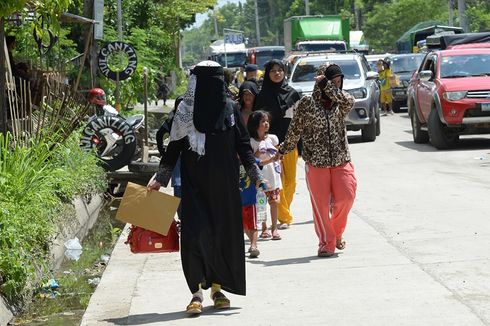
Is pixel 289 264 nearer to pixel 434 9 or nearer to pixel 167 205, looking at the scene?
pixel 167 205

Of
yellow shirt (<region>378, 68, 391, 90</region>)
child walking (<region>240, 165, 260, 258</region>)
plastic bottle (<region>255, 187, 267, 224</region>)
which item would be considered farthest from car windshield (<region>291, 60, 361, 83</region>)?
child walking (<region>240, 165, 260, 258</region>)

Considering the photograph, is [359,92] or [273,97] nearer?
[273,97]

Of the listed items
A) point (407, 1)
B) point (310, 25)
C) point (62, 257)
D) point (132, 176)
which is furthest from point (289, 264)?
point (407, 1)

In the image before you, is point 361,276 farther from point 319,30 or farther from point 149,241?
point 319,30

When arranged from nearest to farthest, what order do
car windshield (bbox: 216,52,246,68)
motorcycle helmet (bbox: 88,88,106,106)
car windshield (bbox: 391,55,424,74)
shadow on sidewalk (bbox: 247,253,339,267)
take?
shadow on sidewalk (bbox: 247,253,339,267) < motorcycle helmet (bbox: 88,88,106,106) < car windshield (bbox: 391,55,424,74) < car windshield (bbox: 216,52,246,68)

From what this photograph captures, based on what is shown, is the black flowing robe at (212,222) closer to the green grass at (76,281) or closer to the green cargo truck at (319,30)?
the green grass at (76,281)

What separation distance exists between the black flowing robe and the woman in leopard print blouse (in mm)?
2187

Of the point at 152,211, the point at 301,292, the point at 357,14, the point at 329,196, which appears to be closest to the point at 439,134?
the point at 329,196

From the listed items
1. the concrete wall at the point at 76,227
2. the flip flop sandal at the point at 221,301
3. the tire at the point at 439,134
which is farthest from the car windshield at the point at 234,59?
the flip flop sandal at the point at 221,301

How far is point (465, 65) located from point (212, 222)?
50.1 ft

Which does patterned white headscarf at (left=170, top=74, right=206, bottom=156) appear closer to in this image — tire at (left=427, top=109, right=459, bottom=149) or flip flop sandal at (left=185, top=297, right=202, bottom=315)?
flip flop sandal at (left=185, top=297, right=202, bottom=315)

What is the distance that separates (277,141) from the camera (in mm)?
12047

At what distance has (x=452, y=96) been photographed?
2169 cm

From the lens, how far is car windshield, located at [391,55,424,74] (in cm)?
3912
